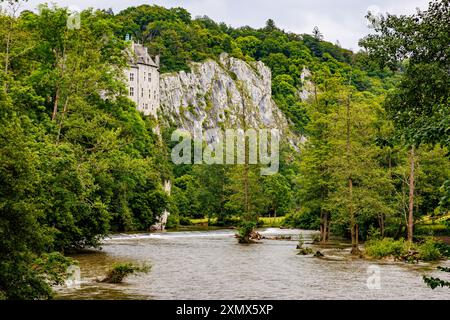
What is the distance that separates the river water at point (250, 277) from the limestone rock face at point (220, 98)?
354 ft

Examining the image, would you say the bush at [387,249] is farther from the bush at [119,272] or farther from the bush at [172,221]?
the bush at [172,221]

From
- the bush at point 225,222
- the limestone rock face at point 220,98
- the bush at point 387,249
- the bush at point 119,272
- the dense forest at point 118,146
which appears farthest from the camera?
the limestone rock face at point 220,98

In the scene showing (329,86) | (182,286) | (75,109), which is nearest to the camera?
(182,286)

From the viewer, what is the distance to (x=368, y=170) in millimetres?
38781

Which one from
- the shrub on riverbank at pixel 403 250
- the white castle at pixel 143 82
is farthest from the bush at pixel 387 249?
the white castle at pixel 143 82

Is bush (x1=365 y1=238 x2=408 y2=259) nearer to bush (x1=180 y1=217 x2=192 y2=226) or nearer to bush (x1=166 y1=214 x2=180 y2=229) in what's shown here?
bush (x1=166 y1=214 x2=180 y2=229)

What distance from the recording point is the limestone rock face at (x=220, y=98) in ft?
504

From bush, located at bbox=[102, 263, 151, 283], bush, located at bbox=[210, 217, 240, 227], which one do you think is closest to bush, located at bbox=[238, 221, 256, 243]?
bush, located at bbox=[102, 263, 151, 283]

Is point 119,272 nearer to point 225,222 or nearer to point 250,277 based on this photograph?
point 250,277

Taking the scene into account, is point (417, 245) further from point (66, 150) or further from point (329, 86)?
point (66, 150)

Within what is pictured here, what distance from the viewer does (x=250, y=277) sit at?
25188 millimetres
